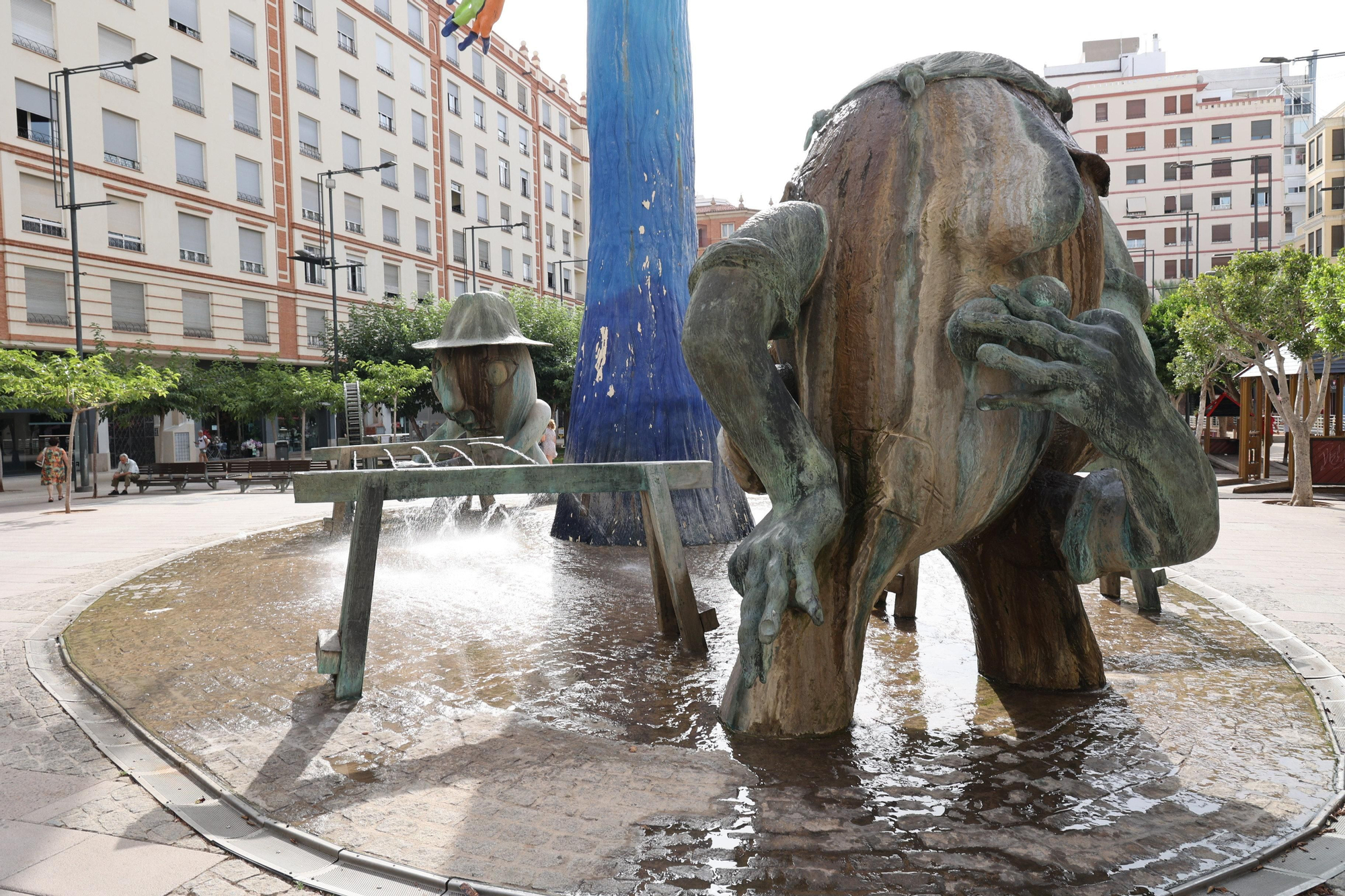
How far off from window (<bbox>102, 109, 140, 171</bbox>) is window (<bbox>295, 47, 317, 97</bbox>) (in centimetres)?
718

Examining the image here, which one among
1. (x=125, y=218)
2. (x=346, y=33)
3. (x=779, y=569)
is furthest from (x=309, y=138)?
(x=779, y=569)

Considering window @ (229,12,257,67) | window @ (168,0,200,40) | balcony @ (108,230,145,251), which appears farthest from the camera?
window @ (229,12,257,67)

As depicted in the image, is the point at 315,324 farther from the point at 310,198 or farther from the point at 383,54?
the point at 383,54

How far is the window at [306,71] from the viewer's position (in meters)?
30.5

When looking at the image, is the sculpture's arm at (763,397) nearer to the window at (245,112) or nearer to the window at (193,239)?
the window at (193,239)

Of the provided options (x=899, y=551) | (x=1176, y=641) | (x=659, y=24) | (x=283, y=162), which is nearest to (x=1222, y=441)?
(x=659, y=24)

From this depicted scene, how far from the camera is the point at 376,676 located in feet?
10.3

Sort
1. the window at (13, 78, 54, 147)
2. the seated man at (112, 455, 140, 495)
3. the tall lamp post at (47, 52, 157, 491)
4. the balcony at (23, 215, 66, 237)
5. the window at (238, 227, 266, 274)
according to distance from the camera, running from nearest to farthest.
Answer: the seated man at (112, 455, 140, 495)
the tall lamp post at (47, 52, 157, 491)
the window at (13, 78, 54, 147)
the balcony at (23, 215, 66, 237)
the window at (238, 227, 266, 274)

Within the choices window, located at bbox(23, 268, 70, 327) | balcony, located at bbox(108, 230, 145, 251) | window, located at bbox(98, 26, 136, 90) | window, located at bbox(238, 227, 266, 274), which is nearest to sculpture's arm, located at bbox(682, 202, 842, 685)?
window, located at bbox(23, 268, 70, 327)

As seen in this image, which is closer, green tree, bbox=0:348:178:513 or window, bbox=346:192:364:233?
green tree, bbox=0:348:178:513

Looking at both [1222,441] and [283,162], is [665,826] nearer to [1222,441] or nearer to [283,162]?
[1222,441]

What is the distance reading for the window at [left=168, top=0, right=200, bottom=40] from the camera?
25.8 m

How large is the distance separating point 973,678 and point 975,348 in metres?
1.31

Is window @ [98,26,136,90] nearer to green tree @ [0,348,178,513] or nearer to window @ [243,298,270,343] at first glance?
window @ [243,298,270,343]
